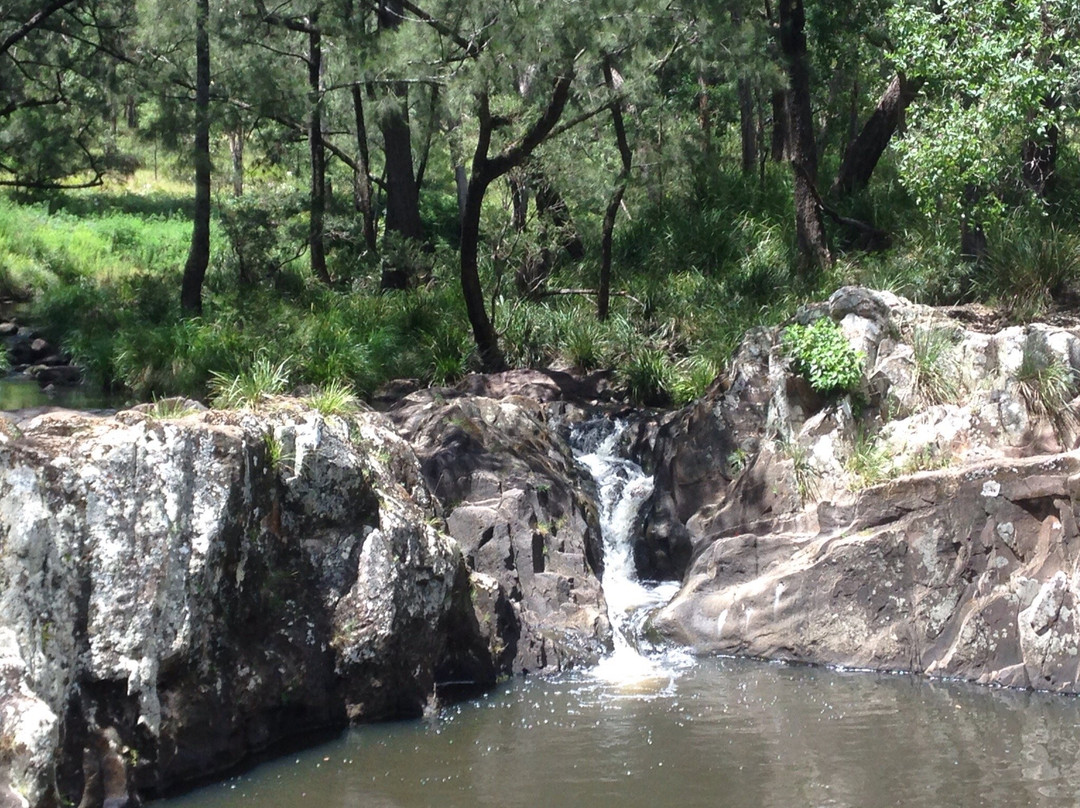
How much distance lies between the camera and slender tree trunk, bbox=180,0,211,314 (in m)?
19.5

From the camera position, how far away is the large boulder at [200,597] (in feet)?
23.7

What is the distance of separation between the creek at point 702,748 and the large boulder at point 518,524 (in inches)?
16.6

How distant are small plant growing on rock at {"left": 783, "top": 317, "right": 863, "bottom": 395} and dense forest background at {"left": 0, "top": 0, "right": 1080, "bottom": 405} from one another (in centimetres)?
205

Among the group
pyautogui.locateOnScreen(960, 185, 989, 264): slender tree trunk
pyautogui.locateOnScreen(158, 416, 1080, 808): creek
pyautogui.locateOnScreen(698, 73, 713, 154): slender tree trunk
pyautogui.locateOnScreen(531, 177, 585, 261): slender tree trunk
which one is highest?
pyautogui.locateOnScreen(698, 73, 713, 154): slender tree trunk

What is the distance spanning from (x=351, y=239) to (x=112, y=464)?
1488 centimetres

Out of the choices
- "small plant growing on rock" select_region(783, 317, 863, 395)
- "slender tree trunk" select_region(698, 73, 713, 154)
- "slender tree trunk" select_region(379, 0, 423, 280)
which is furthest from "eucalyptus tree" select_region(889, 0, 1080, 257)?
"slender tree trunk" select_region(698, 73, 713, 154)

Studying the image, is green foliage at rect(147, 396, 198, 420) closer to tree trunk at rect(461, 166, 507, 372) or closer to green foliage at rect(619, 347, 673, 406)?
tree trunk at rect(461, 166, 507, 372)

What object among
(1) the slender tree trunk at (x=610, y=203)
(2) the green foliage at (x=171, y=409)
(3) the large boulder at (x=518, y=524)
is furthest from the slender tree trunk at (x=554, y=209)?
(2) the green foliage at (x=171, y=409)

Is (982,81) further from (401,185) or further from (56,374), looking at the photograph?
(56,374)

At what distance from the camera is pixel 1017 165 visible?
42.7 feet

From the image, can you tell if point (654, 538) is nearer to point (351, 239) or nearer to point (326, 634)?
point (326, 634)

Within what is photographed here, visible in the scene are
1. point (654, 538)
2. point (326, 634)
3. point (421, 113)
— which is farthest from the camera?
point (421, 113)

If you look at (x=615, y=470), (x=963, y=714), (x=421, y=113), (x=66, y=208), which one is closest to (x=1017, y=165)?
(x=615, y=470)

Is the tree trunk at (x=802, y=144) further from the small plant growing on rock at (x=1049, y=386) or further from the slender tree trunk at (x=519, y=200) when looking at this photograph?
the small plant growing on rock at (x=1049, y=386)
